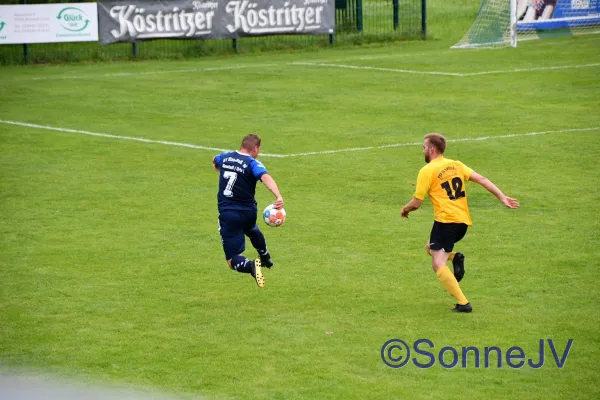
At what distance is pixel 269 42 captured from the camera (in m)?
36.7

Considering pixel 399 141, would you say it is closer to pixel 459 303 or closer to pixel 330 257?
pixel 330 257

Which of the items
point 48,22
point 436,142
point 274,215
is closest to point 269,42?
point 48,22

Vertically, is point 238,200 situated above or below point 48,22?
below

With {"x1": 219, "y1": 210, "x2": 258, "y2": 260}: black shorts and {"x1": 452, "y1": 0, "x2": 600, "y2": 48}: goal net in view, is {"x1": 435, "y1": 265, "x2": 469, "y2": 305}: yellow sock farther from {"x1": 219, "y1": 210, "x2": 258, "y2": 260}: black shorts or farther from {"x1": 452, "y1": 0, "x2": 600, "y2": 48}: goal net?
{"x1": 452, "y1": 0, "x2": 600, "y2": 48}: goal net

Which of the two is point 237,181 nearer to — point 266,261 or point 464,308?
point 266,261

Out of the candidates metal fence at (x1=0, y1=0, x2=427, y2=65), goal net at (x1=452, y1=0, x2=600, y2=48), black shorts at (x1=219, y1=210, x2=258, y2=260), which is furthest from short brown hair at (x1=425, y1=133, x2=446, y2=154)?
goal net at (x1=452, y1=0, x2=600, y2=48)

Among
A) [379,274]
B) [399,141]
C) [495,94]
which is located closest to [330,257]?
[379,274]

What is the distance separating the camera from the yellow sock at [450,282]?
10227 millimetres

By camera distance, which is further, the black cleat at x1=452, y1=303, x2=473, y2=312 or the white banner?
the white banner

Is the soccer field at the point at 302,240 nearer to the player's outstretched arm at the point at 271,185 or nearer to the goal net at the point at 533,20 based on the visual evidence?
the player's outstretched arm at the point at 271,185

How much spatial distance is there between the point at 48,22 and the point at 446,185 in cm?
2577

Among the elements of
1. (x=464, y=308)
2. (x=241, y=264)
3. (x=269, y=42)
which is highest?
(x=269, y=42)

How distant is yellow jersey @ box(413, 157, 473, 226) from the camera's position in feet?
33.7

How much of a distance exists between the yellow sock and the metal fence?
2662 centimetres
